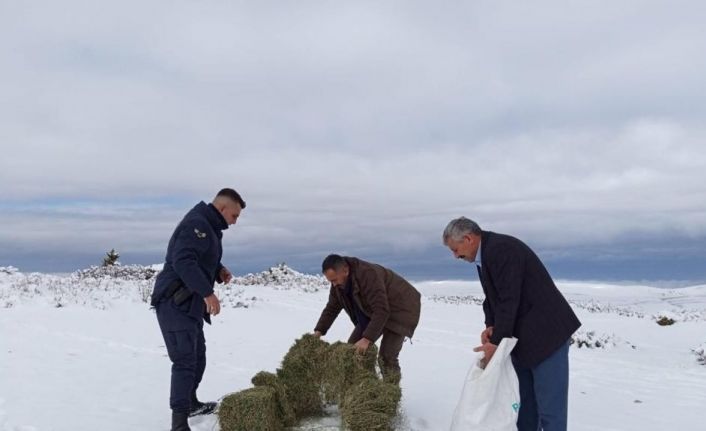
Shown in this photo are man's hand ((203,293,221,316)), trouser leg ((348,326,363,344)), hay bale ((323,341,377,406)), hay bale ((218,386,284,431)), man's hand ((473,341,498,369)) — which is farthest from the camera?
trouser leg ((348,326,363,344))

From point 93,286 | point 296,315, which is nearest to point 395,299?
point 296,315

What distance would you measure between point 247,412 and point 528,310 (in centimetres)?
240

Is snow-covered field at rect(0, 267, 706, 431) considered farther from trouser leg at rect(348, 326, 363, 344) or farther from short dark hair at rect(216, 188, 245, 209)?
short dark hair at rect(216, 188, 245, 209)

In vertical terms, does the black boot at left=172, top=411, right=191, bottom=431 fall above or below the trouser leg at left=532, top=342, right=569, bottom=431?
below

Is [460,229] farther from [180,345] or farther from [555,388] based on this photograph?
[180,345]

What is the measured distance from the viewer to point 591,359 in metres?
11.6

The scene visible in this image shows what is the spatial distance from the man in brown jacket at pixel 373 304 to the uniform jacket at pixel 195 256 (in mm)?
1078

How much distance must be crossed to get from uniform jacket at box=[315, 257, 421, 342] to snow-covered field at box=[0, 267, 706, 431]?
90 cm

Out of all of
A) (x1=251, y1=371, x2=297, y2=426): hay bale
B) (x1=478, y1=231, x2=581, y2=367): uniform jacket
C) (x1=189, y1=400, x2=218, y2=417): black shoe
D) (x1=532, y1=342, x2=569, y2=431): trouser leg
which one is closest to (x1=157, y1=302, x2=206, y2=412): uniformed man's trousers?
(x1=189, y1=400, x2=218, y2=417): black shoe

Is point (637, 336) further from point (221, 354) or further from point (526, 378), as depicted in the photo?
point (526, 378)

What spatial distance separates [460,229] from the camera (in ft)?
15.0

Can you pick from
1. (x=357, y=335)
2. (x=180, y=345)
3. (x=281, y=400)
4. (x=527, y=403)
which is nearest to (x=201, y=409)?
(x=180, y=345)

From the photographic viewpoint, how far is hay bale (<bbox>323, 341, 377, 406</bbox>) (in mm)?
5496

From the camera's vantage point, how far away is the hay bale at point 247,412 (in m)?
4.95
